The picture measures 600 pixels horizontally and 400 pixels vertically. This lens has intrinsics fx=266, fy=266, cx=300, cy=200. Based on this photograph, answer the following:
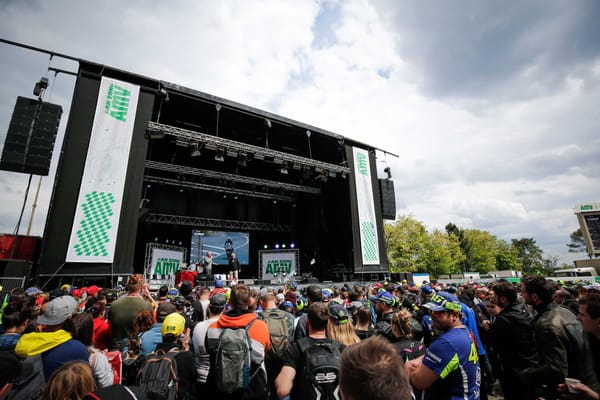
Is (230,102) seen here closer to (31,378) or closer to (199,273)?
(199,273)

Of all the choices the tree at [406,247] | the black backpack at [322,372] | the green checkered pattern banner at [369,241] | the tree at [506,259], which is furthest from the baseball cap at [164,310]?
the tree at [506,259]

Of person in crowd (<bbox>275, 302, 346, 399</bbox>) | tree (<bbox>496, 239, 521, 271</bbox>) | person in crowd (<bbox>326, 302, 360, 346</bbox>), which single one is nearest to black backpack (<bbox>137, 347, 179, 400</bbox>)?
Answer: person in crowd (<bbox>275, 302, 346, 399</bbox>)

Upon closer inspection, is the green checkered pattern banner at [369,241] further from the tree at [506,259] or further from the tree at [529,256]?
the tree at [529,256]

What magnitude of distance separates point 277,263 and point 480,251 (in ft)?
136

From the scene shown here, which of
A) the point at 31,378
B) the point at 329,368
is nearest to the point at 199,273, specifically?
the point at 31,378

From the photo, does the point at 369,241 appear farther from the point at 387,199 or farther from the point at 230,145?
the point at 230,145

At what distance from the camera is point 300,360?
6.54 feet

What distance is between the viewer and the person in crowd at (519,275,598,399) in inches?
81.1

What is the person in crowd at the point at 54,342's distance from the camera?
2.03 m

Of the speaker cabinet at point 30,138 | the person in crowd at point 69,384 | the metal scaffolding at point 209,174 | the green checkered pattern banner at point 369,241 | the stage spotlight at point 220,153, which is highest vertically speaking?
the stage spotlight at point 220,153

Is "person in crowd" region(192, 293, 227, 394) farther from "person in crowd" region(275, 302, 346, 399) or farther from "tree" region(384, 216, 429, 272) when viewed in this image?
"tree" region(384, 216, 429, 272)

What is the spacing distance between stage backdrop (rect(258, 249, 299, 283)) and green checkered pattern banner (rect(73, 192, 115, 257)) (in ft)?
32.4

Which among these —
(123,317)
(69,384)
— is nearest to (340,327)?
(69,384)

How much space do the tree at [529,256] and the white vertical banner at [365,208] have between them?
53.1 meters
